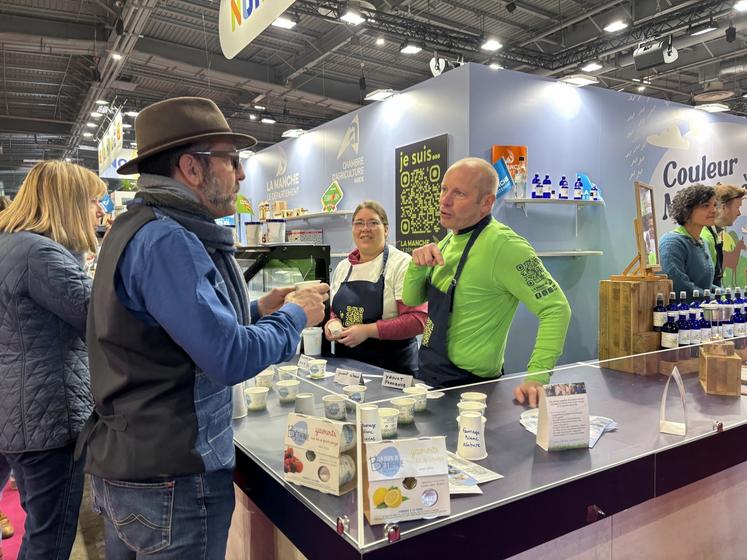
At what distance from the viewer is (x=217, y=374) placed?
110cm

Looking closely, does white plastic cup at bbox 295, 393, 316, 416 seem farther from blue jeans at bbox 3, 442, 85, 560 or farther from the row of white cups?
blue jeans at bbox 3, 442, 85, 560

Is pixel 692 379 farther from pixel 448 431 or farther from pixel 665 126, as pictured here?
pixel 665 126

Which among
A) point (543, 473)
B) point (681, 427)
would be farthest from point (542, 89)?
point (543, 473)

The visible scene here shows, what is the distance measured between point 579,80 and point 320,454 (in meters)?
5.25

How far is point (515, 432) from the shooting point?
4.96ft

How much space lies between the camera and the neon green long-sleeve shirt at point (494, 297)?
205cm

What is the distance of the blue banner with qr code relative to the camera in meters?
5.41

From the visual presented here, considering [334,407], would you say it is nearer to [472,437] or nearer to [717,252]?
[472,437]

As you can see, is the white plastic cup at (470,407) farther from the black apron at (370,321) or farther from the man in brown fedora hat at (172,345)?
the black apron at (370,321)

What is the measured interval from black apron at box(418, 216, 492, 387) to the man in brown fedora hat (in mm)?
1056

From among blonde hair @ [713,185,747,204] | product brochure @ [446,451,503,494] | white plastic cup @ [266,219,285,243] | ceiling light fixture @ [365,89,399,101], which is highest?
ceiling light fixture @ [365,89,399,101]

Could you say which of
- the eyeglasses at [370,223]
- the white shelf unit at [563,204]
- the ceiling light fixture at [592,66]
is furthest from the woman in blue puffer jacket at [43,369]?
the ceiling light fixture at [592,66]

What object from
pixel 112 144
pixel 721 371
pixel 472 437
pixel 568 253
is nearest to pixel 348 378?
pixel 472 437

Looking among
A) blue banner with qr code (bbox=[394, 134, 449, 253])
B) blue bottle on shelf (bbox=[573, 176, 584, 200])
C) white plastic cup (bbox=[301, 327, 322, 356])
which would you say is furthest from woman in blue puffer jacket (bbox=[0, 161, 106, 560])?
blue bottle on shelf (bbox=[573, 176, 584, 200])
